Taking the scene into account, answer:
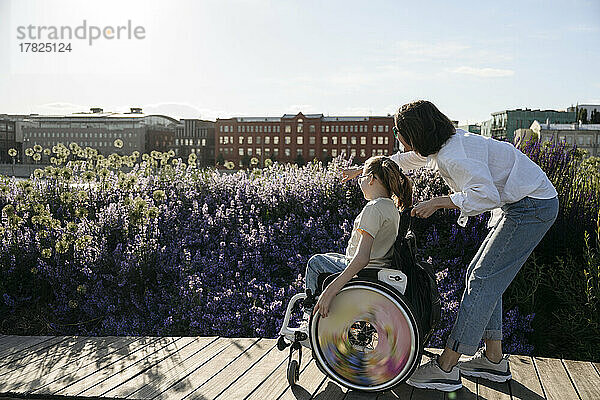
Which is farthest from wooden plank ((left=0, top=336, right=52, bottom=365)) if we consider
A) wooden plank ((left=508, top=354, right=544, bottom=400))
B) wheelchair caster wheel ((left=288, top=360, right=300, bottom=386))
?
wooden plank ((left=508, top=354, right=544, bottom=400))

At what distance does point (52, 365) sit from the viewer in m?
3.39

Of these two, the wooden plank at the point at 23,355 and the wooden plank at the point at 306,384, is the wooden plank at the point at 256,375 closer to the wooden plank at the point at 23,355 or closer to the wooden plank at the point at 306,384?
the wooden plank at the point at 306,384

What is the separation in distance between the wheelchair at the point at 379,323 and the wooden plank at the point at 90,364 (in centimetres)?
113

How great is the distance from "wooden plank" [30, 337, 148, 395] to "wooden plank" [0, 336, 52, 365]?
487mm

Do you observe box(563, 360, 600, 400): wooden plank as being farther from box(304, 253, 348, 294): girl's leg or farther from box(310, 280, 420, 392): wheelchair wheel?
box(304, 253, 348, 294): girl's leg

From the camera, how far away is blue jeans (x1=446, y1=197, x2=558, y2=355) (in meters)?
2.88

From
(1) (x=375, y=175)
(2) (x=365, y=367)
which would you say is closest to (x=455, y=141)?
(1) (x=375, y=175)

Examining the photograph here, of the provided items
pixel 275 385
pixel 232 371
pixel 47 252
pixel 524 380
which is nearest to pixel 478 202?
pixel 524 380

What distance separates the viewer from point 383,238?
293cm

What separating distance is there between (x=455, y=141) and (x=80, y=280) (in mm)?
3271

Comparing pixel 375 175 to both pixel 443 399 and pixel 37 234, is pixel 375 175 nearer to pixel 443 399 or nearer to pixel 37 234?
pixel 443 399

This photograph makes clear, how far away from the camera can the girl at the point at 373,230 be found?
2807 mm

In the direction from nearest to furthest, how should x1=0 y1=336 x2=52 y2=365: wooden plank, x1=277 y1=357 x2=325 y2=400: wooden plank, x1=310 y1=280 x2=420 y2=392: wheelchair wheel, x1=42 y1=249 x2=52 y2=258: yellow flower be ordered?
x1=310 y1=280 x2=420 y2=392: wheelchair wheel → x1=277 y1=357 x2=325 y2=400: wooden plank → x1=0 y1=336 x2=52 y2=365: wooden plank → x1=42 y1=249 x2=52 y2=258: yellow flower

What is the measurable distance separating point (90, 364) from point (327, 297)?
1499 millimetres
